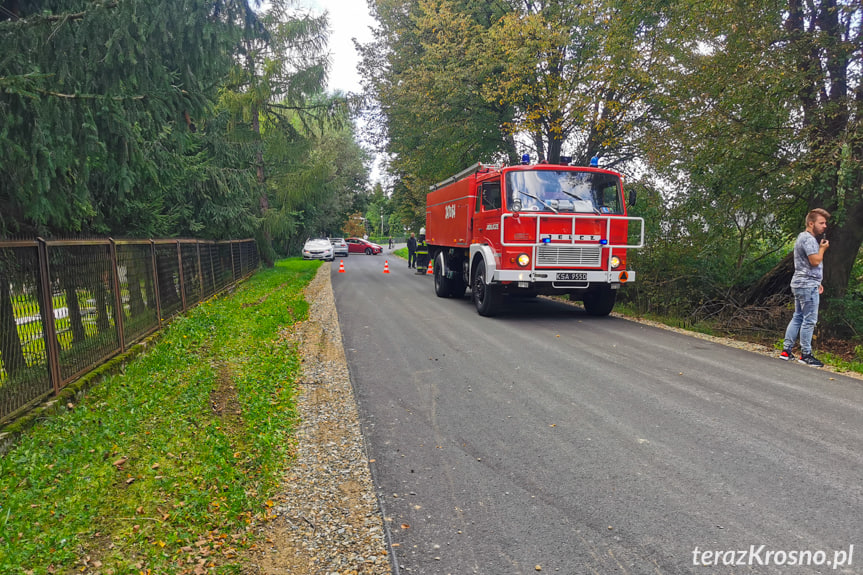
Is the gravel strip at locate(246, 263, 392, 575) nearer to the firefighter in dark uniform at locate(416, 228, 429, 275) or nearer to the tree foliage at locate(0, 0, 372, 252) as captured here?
the tree foliage at locate(0, 0, 372, 252)

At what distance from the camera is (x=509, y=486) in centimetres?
369

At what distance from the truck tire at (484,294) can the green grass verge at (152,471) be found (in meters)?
5.20

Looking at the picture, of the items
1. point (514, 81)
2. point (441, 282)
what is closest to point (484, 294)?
point (441, 282)

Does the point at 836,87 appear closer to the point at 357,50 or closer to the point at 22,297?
the point at 22,297

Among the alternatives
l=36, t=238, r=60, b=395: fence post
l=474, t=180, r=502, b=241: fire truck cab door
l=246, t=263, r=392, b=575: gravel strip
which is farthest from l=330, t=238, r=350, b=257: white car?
l=36, t=238, r=60, b=395: fence post

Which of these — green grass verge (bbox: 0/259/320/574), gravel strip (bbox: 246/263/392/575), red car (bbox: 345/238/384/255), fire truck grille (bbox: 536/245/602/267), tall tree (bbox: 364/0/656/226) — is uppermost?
tall tree (bbox: 364/0/656/226)

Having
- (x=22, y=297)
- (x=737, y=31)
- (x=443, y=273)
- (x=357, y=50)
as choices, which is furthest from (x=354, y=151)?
(x=22, y=297)

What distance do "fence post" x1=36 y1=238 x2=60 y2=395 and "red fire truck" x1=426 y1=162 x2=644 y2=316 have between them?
7.26 metres

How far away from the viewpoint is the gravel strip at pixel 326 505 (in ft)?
9.46

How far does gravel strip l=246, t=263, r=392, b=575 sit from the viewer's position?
2883 mm

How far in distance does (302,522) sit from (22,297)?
3.26 metres

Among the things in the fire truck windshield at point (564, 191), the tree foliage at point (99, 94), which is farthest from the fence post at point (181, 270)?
the fire truck windshield at point (564, 191)
